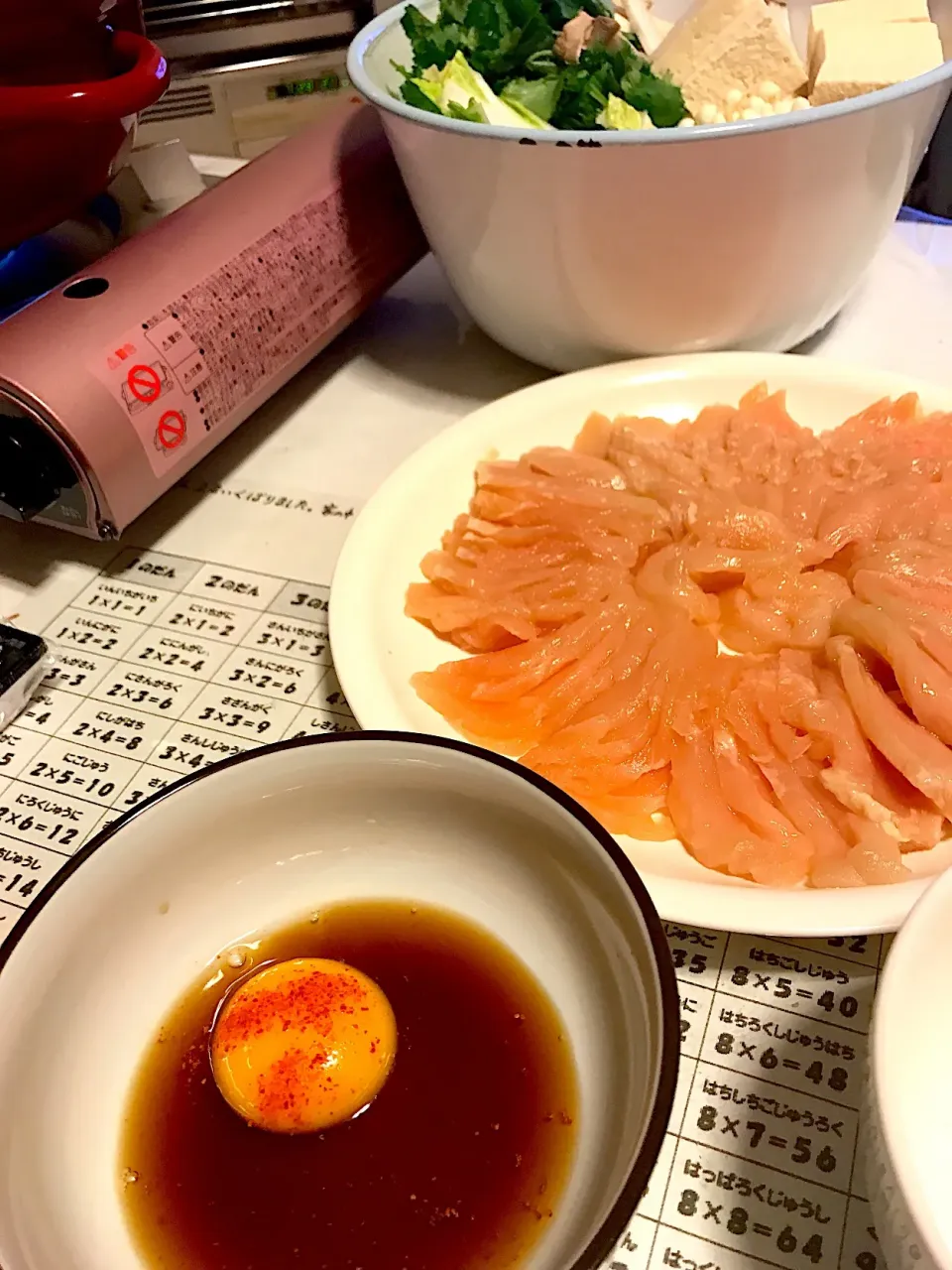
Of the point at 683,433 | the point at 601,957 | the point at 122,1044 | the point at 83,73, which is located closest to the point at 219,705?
the point at 122,1044

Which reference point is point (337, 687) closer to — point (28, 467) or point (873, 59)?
point (28, 467)

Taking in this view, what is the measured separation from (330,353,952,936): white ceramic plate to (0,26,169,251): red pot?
1.54 feet

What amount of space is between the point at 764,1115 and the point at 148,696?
0.62 meters

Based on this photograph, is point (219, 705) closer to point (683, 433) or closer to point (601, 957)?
point (601, 957)

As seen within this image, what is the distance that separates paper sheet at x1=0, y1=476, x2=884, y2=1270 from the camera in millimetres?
587

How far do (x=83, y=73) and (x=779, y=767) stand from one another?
1.01 m

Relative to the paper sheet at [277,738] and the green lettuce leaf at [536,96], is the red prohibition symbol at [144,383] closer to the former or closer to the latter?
the paper sheet at [277,738]

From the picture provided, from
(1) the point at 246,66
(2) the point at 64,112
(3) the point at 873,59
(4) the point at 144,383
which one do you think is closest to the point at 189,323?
(4) the point at 144,383

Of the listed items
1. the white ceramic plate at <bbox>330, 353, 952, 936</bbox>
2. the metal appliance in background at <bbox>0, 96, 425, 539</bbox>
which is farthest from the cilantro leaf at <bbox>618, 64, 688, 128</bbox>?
the metal appliance in background at <bbox>0, 96, 425, 539</bbox>

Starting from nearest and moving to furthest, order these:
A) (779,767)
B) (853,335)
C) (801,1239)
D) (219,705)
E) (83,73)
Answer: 1. (801,1239)
2. (779,767)
3. (219,705)
4. (83,73)
5. (853,335)

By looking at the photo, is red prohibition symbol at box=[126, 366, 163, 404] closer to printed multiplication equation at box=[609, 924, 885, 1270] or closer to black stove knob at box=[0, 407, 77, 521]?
black stove knob at box=[0, 407, 77, 521]

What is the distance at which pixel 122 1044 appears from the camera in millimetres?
626

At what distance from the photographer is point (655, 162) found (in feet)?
3.15

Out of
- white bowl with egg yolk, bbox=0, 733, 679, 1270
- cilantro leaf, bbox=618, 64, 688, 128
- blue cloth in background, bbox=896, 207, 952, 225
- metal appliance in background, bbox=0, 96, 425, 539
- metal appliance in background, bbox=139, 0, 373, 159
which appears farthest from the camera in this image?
metal appliance in background, bbox=139, 0, 373, 159
